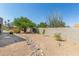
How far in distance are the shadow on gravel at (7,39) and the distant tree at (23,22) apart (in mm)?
173

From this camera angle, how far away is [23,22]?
5707 millimetres

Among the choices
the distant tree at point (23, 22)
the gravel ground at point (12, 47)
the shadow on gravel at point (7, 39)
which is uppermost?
the distant tree at point (23, 22)

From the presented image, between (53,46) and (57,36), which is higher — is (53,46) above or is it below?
below

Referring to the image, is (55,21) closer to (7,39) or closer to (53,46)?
(53,46)

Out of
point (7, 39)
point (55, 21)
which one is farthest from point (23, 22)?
point (55, 21)

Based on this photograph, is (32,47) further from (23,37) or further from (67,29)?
(67,29)

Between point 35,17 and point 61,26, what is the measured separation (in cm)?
42

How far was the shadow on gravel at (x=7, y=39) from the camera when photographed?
18.5 ft

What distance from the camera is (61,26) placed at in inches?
224

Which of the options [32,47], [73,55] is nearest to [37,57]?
[32,47]

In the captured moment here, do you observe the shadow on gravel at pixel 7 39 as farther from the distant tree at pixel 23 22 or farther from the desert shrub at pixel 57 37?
the desert shrub at pixel 57 37

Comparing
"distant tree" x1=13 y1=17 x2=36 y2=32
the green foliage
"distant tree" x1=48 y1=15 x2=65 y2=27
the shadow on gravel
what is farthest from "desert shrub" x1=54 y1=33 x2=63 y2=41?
the shadow on gravel

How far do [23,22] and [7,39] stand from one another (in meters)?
0.36

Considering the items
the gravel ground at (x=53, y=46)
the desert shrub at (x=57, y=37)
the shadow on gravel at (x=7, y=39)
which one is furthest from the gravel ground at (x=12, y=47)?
the desert shrub at (x=57, y=37)
